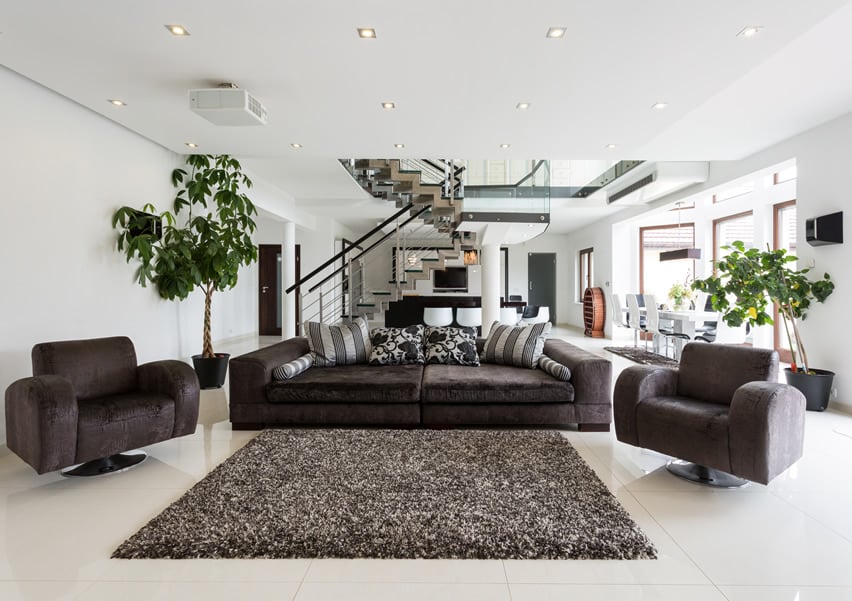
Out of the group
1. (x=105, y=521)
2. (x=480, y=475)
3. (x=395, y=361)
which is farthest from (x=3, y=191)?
(x=480, y=475)

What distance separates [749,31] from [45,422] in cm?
458

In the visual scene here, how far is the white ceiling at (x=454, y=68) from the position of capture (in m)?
2.65

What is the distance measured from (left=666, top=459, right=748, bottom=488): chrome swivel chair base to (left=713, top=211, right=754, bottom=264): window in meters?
6.76

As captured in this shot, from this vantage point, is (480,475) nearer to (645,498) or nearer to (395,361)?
(645,498)

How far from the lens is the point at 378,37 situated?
2910mm

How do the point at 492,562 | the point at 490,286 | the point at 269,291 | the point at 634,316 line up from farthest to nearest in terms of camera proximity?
the point at 269,291, the point at 490,286, the point at 634,316, the point at 492,562

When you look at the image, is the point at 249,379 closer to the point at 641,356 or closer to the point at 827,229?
the point at 827,229

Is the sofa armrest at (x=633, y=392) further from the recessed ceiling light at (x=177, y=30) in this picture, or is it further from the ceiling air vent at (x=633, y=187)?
the ceiling air vent at (x=633, y=187)

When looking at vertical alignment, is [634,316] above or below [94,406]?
above

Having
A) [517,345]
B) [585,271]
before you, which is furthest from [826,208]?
[585,271]

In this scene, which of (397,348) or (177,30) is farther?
(397,348)

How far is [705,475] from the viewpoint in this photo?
278 centimetres

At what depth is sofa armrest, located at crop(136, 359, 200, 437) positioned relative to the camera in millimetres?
3162

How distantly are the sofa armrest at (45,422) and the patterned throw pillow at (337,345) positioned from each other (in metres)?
1.91
